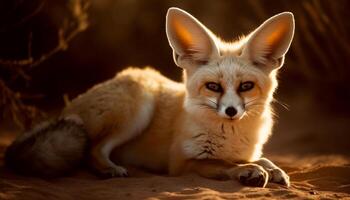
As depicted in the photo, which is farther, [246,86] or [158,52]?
[158,52]

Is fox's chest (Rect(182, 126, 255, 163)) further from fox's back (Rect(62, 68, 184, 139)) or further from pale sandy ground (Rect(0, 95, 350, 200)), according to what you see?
fox's back (Rect(62, 68, 184, 139))

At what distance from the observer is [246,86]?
12.8 ft

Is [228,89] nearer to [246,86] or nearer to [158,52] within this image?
[246,86]

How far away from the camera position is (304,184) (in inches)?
158

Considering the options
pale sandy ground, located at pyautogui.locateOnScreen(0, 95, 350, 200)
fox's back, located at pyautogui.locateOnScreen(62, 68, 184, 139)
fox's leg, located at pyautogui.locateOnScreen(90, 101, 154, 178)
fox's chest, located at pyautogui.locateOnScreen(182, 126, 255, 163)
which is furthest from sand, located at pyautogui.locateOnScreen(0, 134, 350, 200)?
fox's back, located at pyautogui.locateOnScreen(62, 68, 184, 139)

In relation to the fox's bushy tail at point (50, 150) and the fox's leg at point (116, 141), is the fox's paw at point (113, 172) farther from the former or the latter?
the fox's bushy tail at point (50, 150)

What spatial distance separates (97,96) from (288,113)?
15.4 feet

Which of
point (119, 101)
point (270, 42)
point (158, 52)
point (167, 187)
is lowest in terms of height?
point (167, 187)

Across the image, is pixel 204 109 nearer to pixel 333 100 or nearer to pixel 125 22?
pixel 333 100

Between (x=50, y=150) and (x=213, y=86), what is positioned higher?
(x=213, y=86)

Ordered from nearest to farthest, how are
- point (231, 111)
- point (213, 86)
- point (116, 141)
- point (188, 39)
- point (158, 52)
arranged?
point (231, 111) → point (213, 86) → point (188, 39) → point (116, 141) → point (158, 52)

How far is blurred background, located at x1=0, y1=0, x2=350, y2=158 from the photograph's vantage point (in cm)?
735

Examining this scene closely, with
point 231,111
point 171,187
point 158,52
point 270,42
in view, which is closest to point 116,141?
point 171,187

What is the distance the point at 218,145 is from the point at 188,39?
2.85 ft
